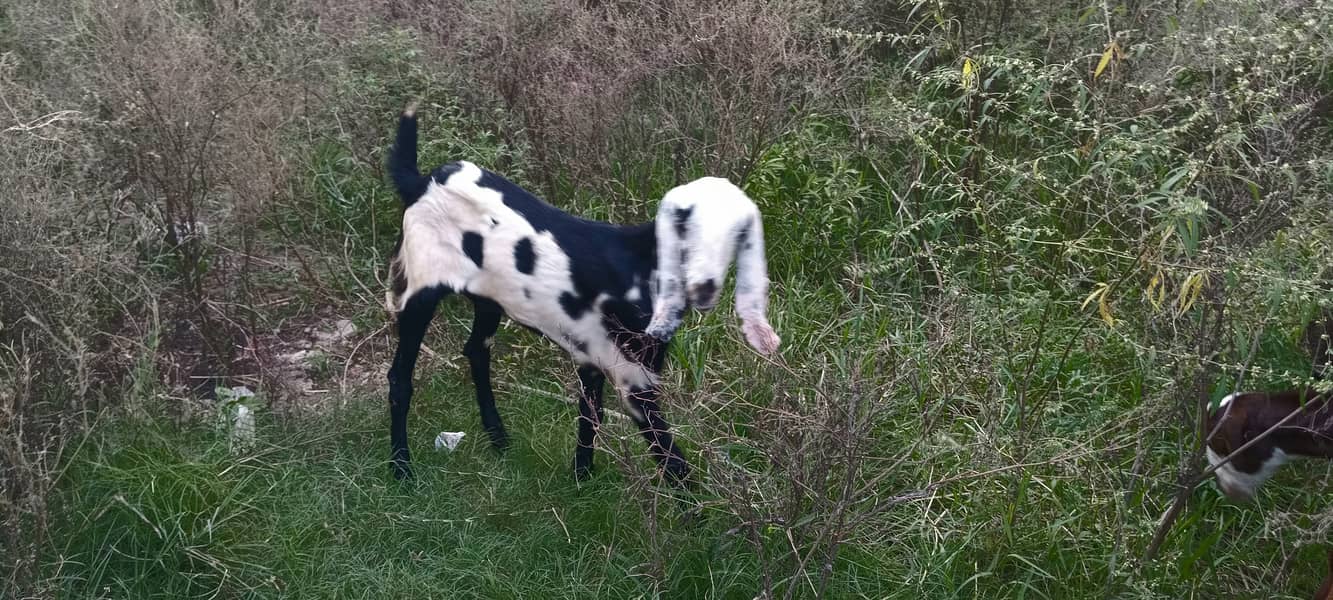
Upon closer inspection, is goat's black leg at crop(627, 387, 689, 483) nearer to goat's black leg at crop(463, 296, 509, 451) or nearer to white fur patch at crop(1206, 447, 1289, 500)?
goat's black leg at crop(463, 296, 509, 451)

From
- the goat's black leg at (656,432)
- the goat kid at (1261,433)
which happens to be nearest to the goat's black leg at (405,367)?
the goat's black leg at (656,432)

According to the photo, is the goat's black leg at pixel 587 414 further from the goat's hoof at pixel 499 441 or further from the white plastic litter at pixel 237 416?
the white plastic litter at pixel 237 416

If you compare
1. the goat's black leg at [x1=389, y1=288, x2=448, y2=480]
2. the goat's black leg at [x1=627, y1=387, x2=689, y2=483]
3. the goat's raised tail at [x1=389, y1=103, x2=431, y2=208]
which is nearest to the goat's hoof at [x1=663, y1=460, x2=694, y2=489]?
the goat's black leg at [x1=627, y1=387, x2=689, y2=483]

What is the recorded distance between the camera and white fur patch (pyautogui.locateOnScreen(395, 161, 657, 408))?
11.8 feet

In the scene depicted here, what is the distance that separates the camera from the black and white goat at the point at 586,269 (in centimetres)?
328

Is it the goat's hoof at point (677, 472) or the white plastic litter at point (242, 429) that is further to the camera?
the white plastic litter at point (242, 429)

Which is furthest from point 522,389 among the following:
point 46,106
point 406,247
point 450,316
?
point 46,106

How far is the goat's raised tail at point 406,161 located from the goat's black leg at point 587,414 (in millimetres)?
811

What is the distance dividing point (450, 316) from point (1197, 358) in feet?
9.57

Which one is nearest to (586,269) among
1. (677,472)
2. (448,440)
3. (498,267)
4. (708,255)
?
(498,267)

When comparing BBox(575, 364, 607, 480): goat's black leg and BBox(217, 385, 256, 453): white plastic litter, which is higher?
BBox(575, 364, 607, 480): goat's black leg

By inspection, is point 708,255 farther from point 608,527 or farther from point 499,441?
point 499,441

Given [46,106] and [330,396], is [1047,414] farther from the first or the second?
[46,106]

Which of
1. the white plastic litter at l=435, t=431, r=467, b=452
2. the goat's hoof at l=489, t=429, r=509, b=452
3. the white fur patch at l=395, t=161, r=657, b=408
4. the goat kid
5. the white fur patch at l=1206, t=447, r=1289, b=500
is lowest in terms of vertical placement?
the white plastic litter at l=435, t=431, r=467, b=452
